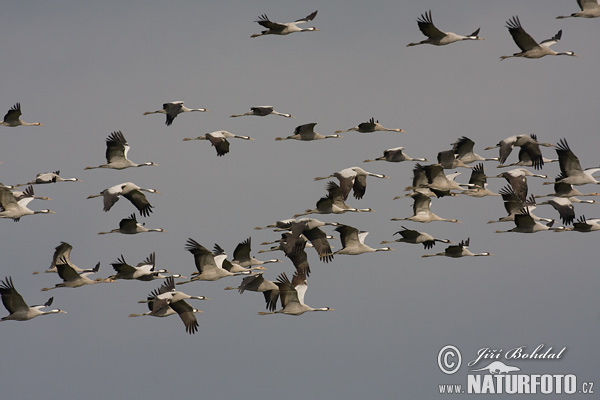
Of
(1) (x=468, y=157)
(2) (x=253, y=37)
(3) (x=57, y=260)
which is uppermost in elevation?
(2) (x=253, y=37)

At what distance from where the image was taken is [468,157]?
48.2 meters

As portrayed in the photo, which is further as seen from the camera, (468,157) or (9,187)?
(468,157)

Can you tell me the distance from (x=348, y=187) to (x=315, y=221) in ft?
4.39

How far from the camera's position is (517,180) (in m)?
44.8

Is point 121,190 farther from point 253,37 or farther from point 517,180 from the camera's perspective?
point 517,180

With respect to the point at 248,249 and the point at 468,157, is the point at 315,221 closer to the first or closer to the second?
the point at 248,249

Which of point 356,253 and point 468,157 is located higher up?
point 468,157

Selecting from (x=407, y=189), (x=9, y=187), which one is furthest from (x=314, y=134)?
(x=9, y=187)

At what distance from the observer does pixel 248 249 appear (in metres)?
45.1

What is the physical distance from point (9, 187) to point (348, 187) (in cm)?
1014

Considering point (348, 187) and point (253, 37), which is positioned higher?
point (253, 37)

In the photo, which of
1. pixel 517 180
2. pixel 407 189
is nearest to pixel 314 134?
pixel 407 189

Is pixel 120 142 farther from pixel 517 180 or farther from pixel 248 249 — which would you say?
pixel 517 180

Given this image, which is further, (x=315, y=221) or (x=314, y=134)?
(x=314, y=134)
